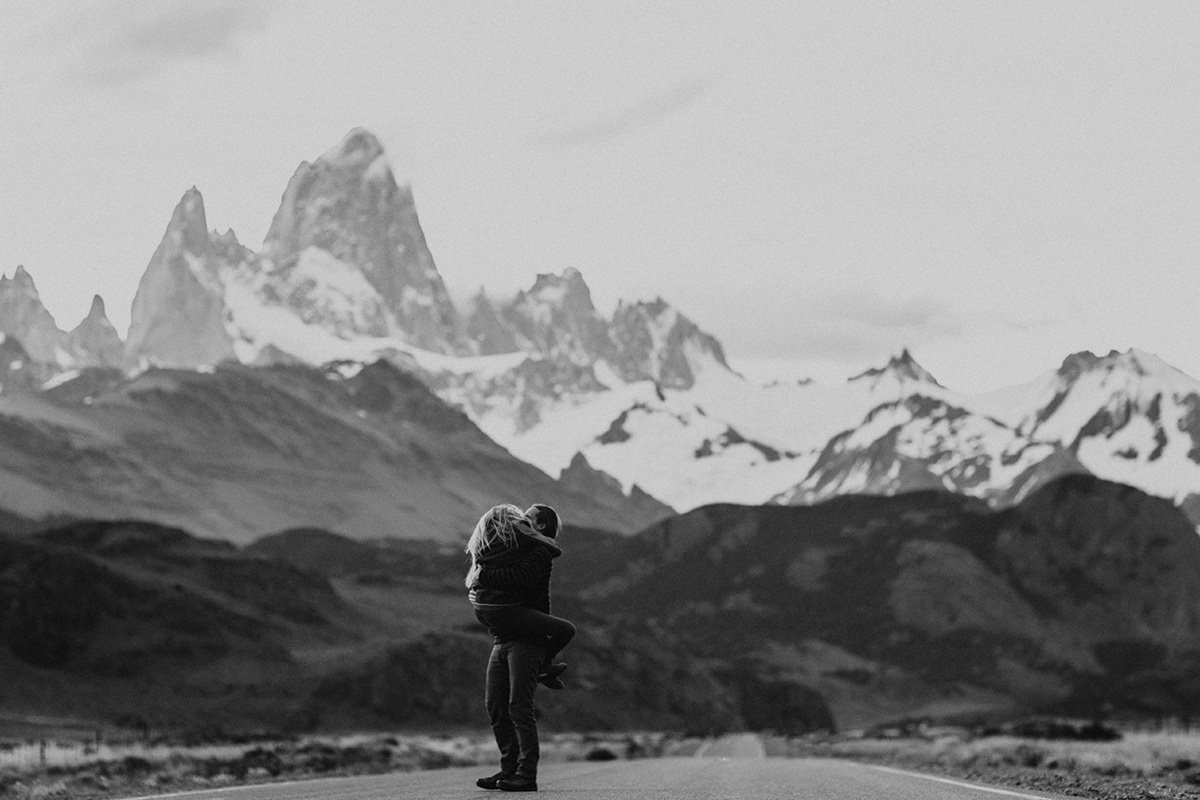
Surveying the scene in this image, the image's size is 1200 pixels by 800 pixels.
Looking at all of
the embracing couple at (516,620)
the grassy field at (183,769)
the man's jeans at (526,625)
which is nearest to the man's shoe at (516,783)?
the embracing couple at (516,620)

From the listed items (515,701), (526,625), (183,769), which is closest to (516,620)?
(526,625)

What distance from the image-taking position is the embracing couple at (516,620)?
20.5 metres

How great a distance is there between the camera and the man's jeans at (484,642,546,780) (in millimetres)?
20766

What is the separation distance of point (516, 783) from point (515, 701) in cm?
95

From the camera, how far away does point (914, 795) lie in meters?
21.5

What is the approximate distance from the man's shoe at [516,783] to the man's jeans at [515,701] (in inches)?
2.5

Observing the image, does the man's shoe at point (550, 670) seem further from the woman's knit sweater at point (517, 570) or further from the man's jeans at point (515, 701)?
the woman's knit sweater at point (517, 570)

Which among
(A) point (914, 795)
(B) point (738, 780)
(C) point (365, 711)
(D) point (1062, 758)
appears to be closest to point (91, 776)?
(B) point (738, 780)

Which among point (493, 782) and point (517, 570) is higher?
point (517, 570)

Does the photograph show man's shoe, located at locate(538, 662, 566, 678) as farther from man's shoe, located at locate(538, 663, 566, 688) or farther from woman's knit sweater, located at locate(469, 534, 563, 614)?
woman's knit sweater, located at locate(469, 534, 563, 614)

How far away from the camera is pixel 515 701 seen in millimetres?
20781

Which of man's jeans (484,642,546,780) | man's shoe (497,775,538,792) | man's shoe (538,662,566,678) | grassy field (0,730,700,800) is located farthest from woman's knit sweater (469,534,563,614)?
grassy field (0,730,700,800)

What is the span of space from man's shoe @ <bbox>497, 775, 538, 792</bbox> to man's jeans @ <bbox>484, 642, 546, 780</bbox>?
62 mm

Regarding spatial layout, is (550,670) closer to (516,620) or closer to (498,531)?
(516,620)
